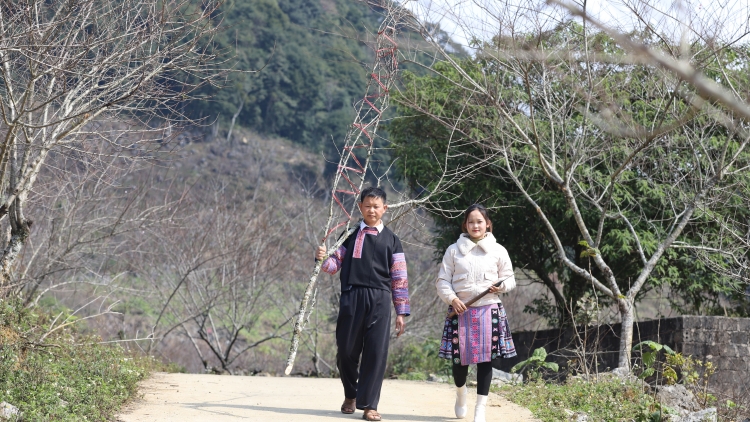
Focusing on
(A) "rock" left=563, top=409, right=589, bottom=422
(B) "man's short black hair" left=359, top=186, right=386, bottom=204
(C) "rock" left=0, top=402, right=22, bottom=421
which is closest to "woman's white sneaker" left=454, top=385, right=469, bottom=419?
(A) "rock" left=563, top=409, right=589, bottom=422

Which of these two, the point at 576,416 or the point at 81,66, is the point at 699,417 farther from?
the point at 81,66

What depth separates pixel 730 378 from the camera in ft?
31.4

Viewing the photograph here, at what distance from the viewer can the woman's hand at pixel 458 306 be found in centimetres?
526

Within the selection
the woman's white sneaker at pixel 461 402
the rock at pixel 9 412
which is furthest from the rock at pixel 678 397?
the rock at pixel 9 412

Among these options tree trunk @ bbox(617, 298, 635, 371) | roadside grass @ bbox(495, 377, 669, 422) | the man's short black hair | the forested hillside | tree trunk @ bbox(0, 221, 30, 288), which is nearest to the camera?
the man's short black hair

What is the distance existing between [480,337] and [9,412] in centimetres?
287

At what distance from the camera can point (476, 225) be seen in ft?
17.7

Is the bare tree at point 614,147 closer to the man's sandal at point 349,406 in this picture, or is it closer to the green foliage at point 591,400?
the green foliage at point 591,400

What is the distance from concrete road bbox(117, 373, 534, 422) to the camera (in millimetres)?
5523

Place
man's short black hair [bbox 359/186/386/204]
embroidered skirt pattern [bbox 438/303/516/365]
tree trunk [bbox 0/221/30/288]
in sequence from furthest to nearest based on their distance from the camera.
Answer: tree trunk [bbox 0/221/30/288] → man's short black hair [bbox 359/186/386/204] → embroidered skirt pattern [bbox 438/303/516/365]

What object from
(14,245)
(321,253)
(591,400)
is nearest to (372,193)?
(321,253)

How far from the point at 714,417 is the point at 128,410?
4.32m

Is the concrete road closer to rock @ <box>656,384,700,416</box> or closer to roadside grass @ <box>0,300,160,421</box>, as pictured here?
roadside grass @ <box>0,300,160,421</box>

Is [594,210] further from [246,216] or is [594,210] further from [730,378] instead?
[246,216]
